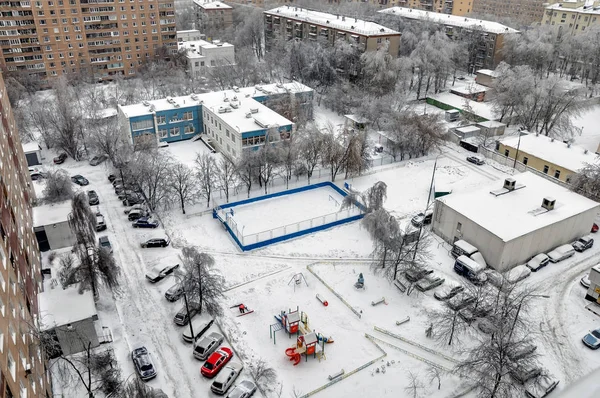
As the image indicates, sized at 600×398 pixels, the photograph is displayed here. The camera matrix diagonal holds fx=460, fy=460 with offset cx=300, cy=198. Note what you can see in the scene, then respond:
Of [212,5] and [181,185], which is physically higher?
[212,5]

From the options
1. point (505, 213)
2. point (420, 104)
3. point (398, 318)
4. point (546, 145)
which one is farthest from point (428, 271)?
point (420, 104)

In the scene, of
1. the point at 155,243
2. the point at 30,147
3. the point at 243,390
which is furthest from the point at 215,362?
the point at 30,147

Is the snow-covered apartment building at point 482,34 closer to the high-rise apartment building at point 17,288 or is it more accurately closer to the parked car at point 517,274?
the parked car at point 517,274

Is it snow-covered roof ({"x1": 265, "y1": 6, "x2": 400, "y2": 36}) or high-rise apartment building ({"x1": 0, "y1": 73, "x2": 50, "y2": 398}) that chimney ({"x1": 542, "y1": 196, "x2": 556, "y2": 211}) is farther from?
snow-covered roof ({"x1": 265, "y1": 6, "x2": 400, "y2": 36})

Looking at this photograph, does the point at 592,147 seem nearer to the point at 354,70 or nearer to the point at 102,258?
the point at 354,70

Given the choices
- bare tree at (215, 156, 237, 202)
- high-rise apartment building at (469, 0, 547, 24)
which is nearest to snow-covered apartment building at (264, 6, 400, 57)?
bare tree at (215, 156, 237, 202)

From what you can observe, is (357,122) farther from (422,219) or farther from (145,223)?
(145,223)
